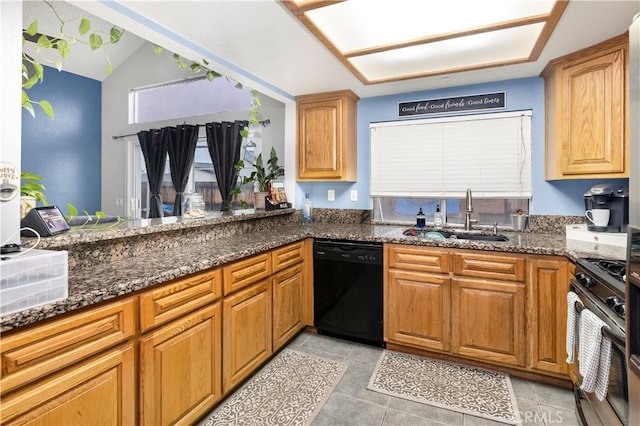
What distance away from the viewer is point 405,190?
3168 millimetres

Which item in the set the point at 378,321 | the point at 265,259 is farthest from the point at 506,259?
the point at 265,259

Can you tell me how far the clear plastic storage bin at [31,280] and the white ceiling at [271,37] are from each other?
48.6 inches

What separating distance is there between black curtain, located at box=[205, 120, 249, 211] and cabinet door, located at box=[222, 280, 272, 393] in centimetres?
239

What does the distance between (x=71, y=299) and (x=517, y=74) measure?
3184mm

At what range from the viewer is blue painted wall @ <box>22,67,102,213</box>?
5176 mm

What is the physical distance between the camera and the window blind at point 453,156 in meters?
2.76

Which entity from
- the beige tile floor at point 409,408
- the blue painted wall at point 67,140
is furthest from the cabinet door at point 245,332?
the blue painted wall at point 67,140

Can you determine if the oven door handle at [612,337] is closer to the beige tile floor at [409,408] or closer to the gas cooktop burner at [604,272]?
the gas cooktop burner at [604,272]

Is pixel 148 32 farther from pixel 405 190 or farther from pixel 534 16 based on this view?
pixel 405 190

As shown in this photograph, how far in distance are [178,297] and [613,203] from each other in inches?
105

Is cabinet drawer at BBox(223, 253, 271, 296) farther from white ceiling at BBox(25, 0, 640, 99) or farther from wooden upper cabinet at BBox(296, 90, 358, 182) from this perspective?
white ceiling at BBox(25, 0, 640, 99)

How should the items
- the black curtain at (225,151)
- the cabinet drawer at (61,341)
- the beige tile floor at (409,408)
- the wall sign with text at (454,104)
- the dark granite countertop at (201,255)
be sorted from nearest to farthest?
the cabinet drawer at (61,341)
the dark granite countertop at (201,255)
the beige tile floor at (409,408)
the wall sign with text at (454,104)
the black curtain at (225,151)

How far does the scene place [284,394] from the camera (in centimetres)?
201

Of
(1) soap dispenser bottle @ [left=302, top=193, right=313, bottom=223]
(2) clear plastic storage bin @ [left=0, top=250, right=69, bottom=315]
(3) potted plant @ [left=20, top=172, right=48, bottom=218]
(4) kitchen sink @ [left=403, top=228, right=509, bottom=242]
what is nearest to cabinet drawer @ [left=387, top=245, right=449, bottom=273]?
(4) kitchen sink @ [left=403, top=228, right=509, bottom=242]
